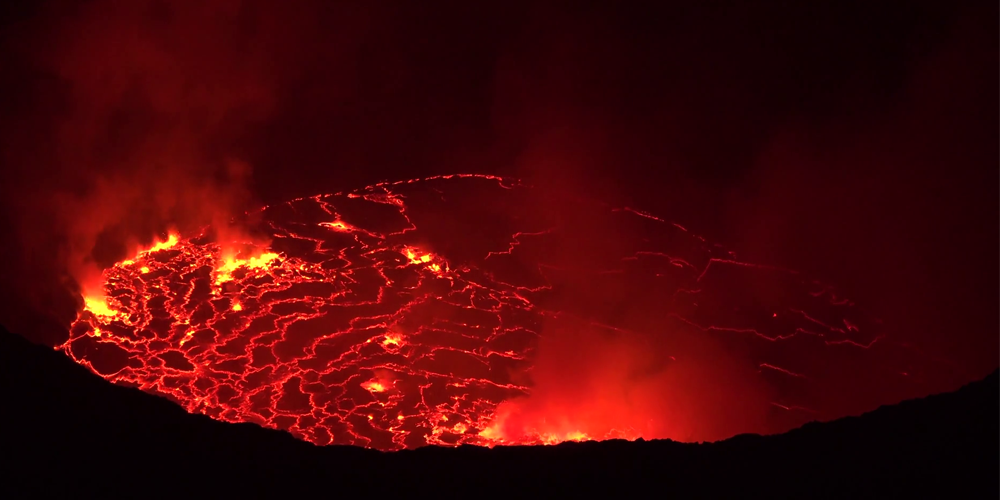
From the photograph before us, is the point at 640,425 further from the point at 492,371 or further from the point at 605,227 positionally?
the point at 605,227

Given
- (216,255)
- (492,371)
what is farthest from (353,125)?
(492,371)

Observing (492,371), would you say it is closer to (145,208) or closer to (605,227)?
(605,227)

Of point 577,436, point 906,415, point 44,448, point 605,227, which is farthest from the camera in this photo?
point 605,227

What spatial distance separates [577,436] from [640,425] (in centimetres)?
62

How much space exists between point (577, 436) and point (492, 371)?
100 cm

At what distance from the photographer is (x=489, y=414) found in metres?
6.73

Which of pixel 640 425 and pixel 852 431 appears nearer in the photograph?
pixel 852 431

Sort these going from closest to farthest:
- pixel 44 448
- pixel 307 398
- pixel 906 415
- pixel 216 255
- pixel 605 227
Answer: pixel 44 448
pixel 906 415
pixel 307 398
pixel 216 255
pixel 605 227

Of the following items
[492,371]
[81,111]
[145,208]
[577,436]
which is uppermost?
[81,111]

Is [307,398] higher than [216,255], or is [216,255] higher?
[216,255]

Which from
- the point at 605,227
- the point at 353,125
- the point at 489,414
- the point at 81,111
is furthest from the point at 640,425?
the point at 81,111

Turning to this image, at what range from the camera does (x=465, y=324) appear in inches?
287

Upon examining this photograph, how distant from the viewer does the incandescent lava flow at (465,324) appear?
6598 mm

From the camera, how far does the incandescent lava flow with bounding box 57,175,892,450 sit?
6.60 metres
